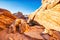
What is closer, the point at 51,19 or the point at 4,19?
the point at 51,19

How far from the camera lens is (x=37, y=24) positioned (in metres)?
29.4

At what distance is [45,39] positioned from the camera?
2005 cm

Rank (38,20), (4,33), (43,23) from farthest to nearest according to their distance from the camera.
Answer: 1. (38,20)
2. (43,23)
3. (4,33)

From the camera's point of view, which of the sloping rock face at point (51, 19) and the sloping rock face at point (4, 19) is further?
the sloping rock face at point (4, 19)

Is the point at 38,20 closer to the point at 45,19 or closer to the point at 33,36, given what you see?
the point at 45,19

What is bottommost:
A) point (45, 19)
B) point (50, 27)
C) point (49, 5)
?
point (50, 27)

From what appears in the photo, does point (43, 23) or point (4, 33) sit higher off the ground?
point (43, 23)

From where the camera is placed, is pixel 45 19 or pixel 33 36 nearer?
pixel 33 36

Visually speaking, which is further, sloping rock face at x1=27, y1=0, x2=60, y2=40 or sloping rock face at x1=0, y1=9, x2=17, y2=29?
sloping rock face at x1=0, y1=9, x2=17, y2=29

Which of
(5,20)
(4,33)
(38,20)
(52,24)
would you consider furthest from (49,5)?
(4,33)

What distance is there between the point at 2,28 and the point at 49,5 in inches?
573

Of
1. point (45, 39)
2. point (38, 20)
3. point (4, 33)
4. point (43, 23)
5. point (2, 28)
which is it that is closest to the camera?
point (45, 39)

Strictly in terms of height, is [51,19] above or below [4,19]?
below

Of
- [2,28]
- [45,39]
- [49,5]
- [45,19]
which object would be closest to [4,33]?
[2,28]
